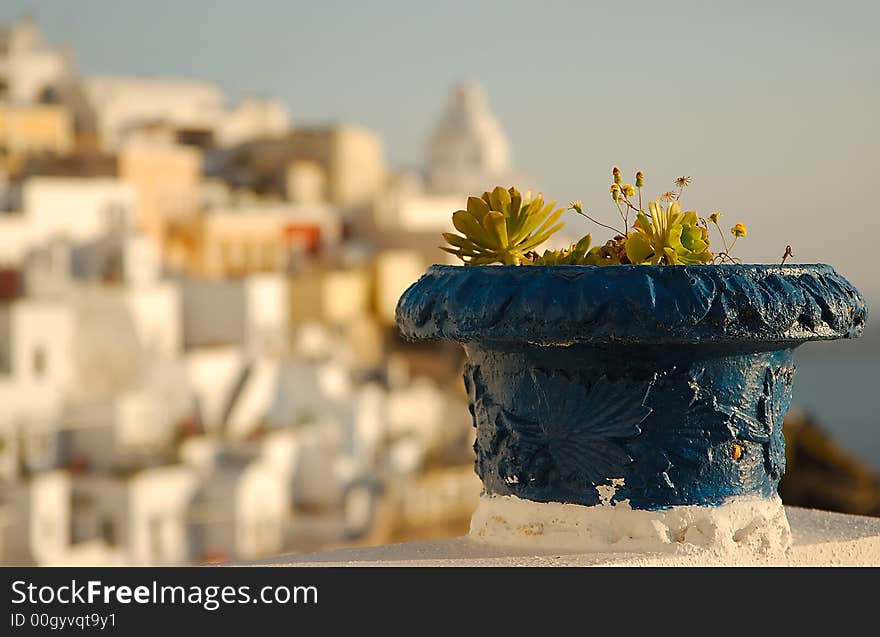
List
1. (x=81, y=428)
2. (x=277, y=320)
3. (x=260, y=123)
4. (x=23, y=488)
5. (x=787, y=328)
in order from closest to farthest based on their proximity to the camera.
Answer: (x=787, y=328) → (x=23, y=488) → (x=81, y=428) → (x=277, y=320) → (x=260, y=123)

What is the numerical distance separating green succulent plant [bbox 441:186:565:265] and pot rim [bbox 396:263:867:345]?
7.2 inches

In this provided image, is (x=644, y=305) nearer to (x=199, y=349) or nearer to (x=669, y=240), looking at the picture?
(x=669, y=240)

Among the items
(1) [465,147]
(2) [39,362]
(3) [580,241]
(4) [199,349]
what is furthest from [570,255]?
(1) [465,147]

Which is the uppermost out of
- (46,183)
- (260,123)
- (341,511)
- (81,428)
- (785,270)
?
(260,123)

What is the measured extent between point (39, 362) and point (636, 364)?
21.5 meters

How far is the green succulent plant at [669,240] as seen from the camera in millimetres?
2857

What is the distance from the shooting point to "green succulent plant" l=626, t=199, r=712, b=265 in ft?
9.37

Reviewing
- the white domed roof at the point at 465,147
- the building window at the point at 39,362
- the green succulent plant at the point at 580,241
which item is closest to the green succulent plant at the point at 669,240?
the green succulent plant at the point at 580,241

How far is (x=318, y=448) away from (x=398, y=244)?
1128cm

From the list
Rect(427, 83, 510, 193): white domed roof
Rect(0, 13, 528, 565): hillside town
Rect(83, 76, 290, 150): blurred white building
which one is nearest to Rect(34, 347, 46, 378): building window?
Rect(0, 13, 528, 565): hillside town
